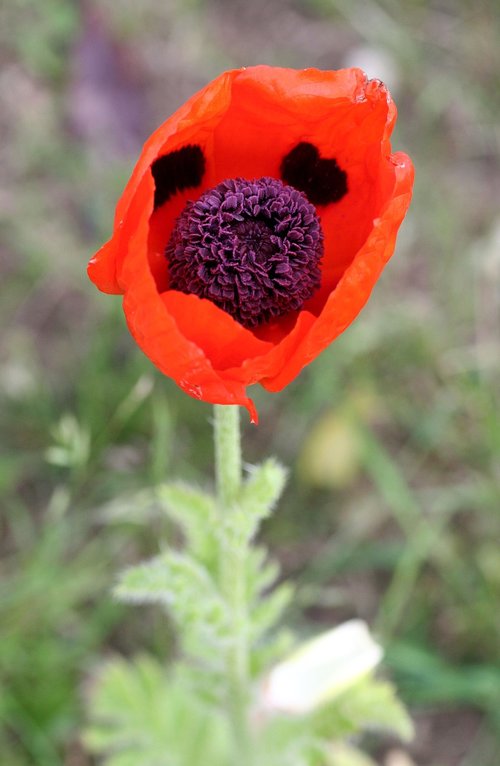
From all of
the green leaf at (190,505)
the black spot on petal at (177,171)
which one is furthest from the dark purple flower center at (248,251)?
the green leaf at (190,505)

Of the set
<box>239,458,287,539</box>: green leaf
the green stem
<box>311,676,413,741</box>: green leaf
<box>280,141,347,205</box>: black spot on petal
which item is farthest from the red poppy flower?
<box>311,676,413,741</box>: green leaf

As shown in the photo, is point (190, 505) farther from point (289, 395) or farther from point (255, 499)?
point (289, 395)

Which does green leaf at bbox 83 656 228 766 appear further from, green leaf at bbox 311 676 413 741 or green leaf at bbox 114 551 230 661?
green leaf at bbox 114 551 230 661

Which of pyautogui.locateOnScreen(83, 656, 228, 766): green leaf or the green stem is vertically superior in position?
the green stem

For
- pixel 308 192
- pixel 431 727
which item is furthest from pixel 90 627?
pixel 308 192

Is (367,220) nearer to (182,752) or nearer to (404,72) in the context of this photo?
(182,752)

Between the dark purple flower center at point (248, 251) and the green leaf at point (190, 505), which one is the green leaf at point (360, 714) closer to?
the green leaf at point (190, 505)
